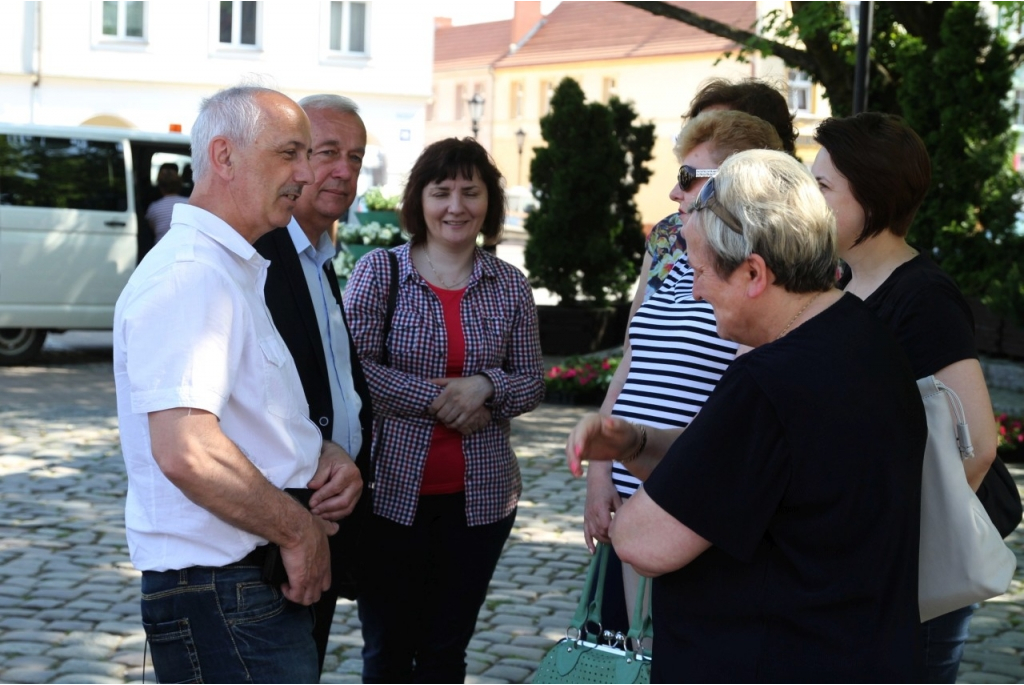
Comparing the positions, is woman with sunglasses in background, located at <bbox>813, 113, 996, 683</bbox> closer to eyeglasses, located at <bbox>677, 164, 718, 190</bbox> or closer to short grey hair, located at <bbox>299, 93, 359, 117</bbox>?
eyeglasses, located at <bbox>677, 164, 718, 190</bbox>

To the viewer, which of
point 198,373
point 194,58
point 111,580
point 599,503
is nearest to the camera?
point 198,373

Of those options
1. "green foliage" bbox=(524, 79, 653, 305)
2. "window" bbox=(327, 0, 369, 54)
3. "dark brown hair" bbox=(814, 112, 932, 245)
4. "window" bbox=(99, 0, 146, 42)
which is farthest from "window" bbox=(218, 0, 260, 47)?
"dark brown hair" bbox=(814, 112, 932, 245)

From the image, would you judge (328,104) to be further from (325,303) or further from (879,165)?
(879,165)

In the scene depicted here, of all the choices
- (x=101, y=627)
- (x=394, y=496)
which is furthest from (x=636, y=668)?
(x=101, y=627)

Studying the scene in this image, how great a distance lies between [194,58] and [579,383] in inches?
888

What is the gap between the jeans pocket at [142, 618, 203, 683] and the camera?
2.59 m

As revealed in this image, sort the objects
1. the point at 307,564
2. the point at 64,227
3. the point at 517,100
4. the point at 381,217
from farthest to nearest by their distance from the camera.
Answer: the point at 517,100 → the point at 64,227 → the point at 381,217 → the point at 307,564

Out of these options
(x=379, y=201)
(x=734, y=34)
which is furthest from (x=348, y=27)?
(x=734, y=34)

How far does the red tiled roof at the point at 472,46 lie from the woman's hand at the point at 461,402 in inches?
2249

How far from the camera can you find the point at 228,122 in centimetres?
264

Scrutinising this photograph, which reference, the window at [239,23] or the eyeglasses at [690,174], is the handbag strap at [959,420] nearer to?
the eyeglasses at [690,174]

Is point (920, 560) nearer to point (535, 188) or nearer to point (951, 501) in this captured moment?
point (951, 501)

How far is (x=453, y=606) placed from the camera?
13.0 ft

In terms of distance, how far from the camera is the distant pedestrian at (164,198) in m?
13.9
